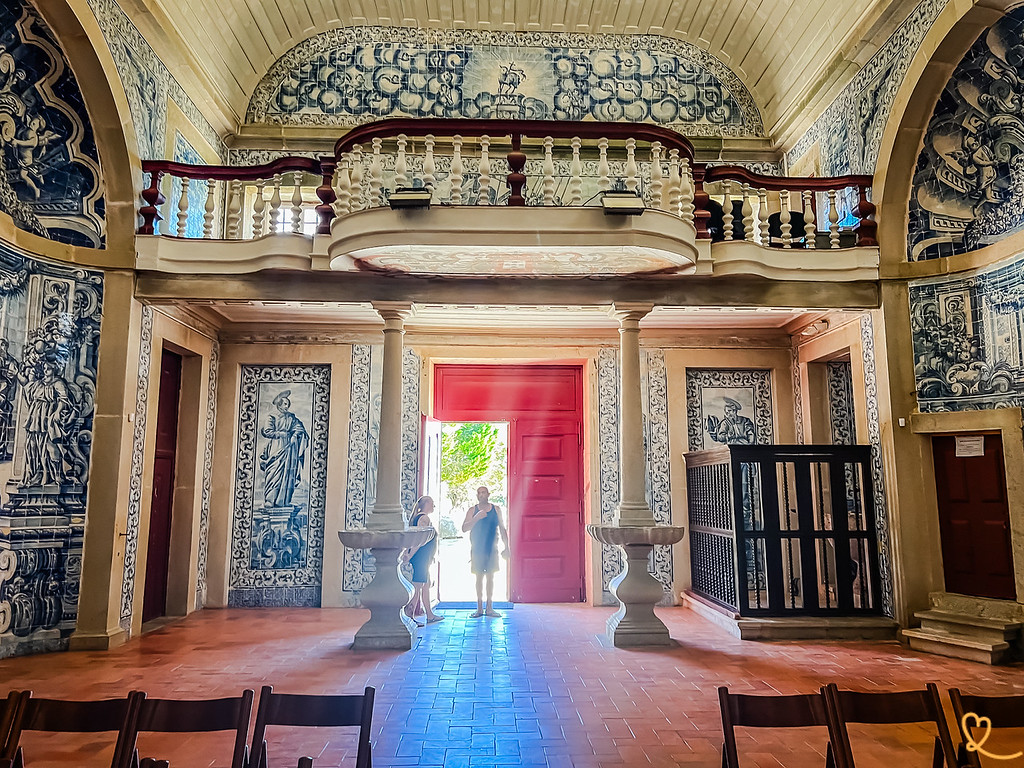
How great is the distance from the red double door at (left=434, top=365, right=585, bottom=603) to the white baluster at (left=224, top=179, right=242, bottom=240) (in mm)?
3242

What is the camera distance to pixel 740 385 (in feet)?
30.3

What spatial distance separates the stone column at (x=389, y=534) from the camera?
643cm

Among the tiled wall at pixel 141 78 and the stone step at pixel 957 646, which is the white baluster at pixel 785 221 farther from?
the tiled wall at pixel 141 78

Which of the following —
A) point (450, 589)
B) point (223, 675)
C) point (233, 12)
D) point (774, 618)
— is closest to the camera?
point (223, 675)

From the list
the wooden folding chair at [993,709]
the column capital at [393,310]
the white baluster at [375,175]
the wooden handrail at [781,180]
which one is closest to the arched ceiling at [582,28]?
the wooden handrail at [781,180]

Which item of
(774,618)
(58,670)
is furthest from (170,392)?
(774,618)

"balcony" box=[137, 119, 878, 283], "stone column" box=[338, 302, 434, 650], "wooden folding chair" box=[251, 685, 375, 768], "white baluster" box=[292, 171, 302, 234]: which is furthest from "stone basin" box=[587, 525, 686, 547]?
"white baluster" box=[292, 171, 302, 234]

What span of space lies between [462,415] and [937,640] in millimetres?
5937

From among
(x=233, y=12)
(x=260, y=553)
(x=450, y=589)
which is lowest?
(x=450, y=589)

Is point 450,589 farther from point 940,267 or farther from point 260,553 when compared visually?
point 940,267

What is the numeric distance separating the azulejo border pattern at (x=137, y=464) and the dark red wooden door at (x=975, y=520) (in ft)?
25.6

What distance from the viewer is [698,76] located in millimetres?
9555

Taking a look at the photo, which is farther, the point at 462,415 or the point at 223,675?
the point at 462,415

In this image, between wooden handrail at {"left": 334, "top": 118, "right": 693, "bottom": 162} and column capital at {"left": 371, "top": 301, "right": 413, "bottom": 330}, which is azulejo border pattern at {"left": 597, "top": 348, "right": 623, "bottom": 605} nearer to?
column capital at {"left": 371, "top": 301, "right": 413, "bottom": 330}
